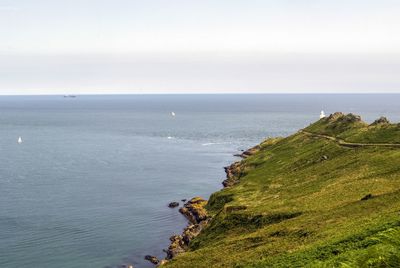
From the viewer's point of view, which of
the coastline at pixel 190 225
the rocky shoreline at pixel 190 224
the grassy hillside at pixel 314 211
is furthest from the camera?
the rocky shoreline at pixel 190 224

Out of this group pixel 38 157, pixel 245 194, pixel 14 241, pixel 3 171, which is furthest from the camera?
pixel 38 157

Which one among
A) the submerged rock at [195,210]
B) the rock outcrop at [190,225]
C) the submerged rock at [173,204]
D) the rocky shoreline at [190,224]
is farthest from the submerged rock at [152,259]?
the submerged rock at [173,204]

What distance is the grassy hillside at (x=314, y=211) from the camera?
1682 inches

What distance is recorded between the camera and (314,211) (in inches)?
2589

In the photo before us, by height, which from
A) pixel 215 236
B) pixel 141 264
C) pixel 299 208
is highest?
pixel 299 208

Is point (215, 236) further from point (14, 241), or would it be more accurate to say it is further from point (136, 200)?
point (136, 200)

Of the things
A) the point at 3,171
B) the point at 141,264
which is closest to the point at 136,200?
the point at 141,264

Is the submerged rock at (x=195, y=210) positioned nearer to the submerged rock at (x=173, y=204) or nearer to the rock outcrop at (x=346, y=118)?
the submerged rock at (x=173, y=204)

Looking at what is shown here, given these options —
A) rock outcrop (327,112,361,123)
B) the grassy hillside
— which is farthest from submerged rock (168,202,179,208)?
rock outcrop (327,112,361,123)

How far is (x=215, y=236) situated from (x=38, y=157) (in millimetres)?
139430

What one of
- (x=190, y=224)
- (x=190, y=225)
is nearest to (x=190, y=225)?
(x=190, y=225)

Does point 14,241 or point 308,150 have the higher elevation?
point 308,150

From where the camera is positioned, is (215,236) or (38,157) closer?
(215,236)

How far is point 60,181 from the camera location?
141 m
